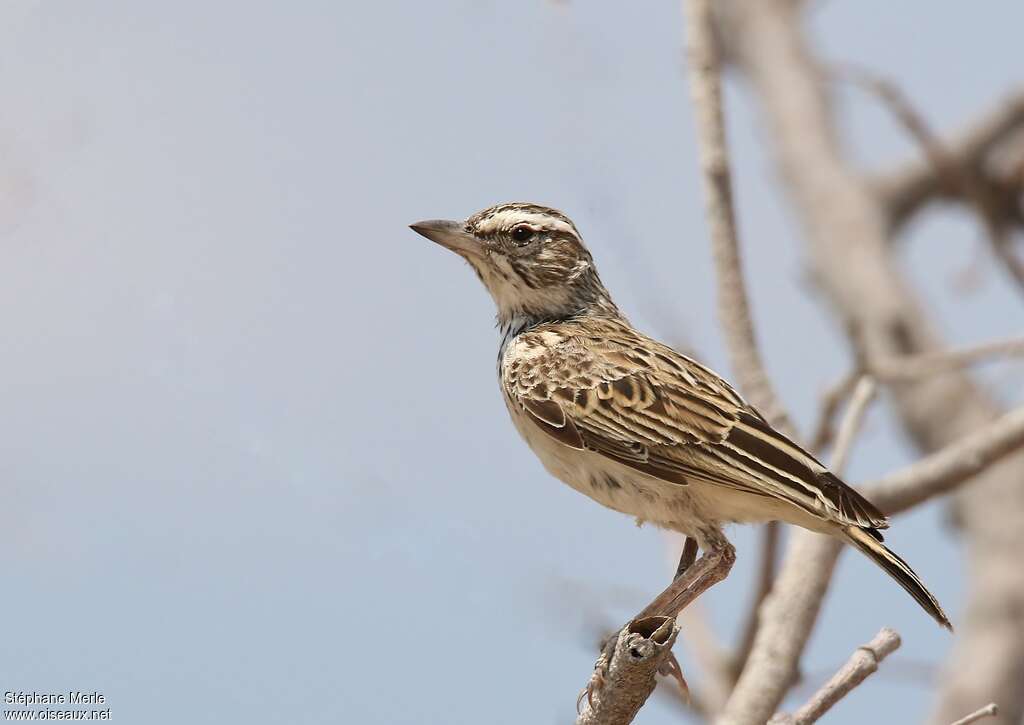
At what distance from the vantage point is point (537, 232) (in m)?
8.23

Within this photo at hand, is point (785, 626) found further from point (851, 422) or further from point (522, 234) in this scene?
point (522, 234)

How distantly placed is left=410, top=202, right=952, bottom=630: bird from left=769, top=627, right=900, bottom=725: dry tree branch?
0.37 m

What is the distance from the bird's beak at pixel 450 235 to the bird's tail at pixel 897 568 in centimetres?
255

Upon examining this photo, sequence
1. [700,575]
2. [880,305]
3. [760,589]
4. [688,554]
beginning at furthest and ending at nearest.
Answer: [880,305] < [760,589] < [688,554] < [700,575]

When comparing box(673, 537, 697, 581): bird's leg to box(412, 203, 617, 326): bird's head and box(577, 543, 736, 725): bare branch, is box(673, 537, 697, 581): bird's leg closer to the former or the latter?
box(577, 543, 736, 725): bare branch

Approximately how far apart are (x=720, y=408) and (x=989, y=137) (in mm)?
12574

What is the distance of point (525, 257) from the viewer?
8.16 m

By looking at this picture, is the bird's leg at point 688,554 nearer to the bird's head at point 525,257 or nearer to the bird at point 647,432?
the bird at point 647,432

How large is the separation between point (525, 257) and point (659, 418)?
1.53 m

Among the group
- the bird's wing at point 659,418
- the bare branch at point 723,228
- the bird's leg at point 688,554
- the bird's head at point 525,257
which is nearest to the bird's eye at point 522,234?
the bird's head at point 525,257

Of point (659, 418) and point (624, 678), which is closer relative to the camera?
point (624, 678)

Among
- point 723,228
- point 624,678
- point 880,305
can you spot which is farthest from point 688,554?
point 880,305

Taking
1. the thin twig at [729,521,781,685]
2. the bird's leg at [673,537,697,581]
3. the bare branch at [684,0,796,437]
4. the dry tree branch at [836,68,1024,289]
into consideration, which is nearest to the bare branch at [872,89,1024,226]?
the dry tree branch at [836,68,1024,289]

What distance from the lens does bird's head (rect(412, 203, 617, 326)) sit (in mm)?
8109
